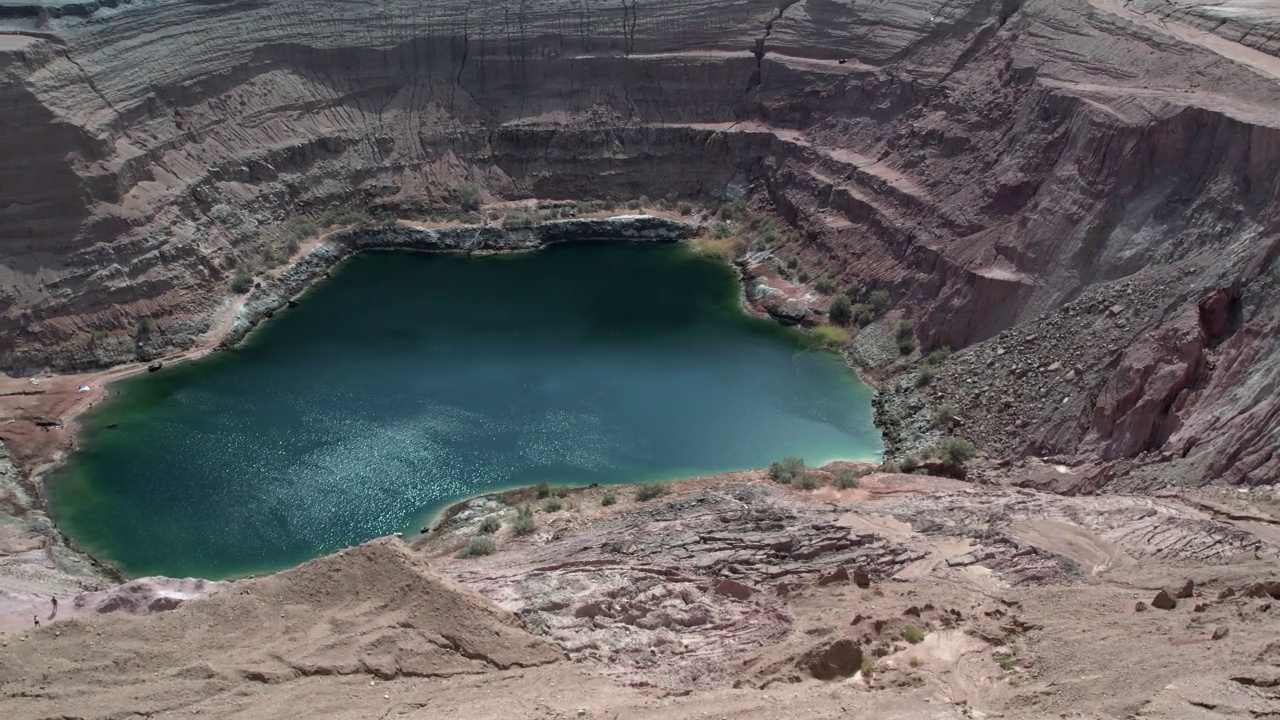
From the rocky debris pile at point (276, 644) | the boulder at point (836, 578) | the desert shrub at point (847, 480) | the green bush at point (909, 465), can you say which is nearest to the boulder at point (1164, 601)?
the boulder at point (836, 578)

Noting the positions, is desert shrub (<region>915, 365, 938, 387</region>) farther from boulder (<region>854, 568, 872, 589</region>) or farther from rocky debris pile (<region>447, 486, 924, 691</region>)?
boulder (<region>854, 568, 872, 589</region>)

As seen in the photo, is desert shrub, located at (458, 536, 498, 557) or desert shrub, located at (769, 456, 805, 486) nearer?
desert shrub, located at (458, 536, 498, 557)

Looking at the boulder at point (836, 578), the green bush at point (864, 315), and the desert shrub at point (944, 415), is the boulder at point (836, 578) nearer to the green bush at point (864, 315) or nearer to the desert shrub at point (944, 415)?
the desert shrub at point (944, 415)

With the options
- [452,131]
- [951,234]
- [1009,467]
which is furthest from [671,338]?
[452,131]

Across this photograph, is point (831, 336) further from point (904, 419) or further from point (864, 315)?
point (904, 419)

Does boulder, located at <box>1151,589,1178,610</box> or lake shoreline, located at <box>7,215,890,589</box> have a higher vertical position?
boulder, located at <box>1151,589,1178,610</box>

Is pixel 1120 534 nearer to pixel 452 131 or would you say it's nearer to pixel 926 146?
pixel 926 146

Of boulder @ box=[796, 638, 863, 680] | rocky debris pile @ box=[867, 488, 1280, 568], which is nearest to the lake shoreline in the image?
rocky debris pile @ box=[867, 488, 1280, 568]
